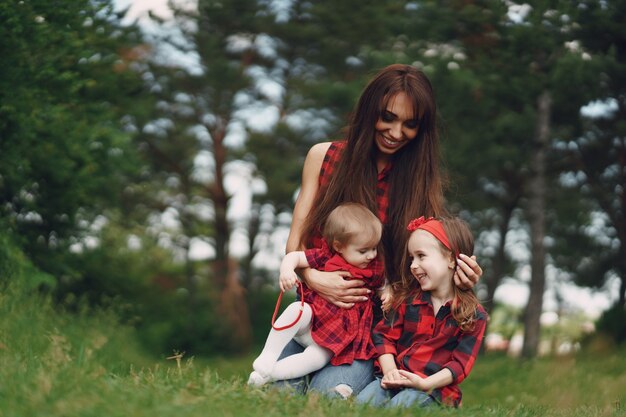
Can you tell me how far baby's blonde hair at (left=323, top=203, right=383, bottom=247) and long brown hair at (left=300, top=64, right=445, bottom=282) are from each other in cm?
20

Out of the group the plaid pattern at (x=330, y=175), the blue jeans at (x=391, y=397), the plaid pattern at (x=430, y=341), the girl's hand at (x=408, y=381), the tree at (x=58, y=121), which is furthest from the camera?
the tree at (x=58, y=121)

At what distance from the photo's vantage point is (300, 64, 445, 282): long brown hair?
496 cm

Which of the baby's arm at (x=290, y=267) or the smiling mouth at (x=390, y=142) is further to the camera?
the smiling mouth at (x=390, y=142)

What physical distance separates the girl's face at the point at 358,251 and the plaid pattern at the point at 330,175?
0.90 ft

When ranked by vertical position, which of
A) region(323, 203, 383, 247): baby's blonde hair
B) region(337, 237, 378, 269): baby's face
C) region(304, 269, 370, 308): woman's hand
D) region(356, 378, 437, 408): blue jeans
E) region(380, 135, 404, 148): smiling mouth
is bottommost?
region(356, 378, 437, 408): blue jeans

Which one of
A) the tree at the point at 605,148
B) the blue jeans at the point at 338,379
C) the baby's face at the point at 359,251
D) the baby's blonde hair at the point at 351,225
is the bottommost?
the tree at the point at 605,148

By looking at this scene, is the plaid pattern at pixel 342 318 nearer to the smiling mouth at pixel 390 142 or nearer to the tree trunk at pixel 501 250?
the smiling mouth at pixel 390 142

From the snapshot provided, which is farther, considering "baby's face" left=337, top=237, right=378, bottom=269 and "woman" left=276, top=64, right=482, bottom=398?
"woman" left=276, top=64, right=482, bottom=398

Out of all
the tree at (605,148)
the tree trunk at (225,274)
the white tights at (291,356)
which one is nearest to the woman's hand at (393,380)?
the white tights at (291,356)

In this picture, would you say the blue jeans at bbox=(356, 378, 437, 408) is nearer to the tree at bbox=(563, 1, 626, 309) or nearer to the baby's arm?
the baby's arm

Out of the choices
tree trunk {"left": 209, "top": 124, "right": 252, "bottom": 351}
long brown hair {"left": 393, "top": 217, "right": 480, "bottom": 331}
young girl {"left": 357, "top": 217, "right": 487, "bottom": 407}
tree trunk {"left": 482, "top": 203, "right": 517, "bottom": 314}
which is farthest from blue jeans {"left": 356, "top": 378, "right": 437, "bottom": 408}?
tree trunk {"left": 209, "top": 124, "right": 252, "bottom": 351}

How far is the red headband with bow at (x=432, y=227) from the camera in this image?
4602 mm

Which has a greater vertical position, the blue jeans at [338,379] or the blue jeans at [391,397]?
the blue jeans at [391,397]

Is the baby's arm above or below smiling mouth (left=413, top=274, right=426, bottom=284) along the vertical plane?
below
